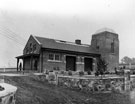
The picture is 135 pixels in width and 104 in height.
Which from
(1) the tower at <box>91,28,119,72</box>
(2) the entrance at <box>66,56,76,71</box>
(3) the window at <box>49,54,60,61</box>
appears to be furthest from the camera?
(1) the tower at <box>91,28,119,72</box>

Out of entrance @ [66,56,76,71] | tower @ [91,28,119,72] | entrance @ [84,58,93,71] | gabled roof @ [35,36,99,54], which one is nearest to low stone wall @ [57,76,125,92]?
gabled roof @ [35,36,99,54]

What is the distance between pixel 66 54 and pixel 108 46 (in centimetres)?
1142

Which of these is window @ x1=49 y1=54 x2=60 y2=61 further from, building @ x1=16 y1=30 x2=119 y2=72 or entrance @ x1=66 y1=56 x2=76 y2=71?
entrance @ x1=66 y1=56 x2=76 y2=71

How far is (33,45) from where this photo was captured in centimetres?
2702

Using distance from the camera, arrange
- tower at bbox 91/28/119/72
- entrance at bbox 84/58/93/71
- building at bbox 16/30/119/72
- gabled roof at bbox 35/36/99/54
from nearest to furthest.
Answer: building at bbox 16/30/119/72, gabled roof at bbox 35/36/99/54, entrance at bbox 84/58/93/71, tower at bbox 91/28/119/72

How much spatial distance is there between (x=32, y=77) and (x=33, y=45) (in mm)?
10989

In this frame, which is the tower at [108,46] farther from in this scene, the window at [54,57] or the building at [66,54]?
the window at [54,57]

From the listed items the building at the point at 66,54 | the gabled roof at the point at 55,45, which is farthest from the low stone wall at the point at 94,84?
Result: the gabled roof at the point at 55,45

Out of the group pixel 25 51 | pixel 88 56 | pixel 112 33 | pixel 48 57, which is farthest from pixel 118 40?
pixel 25 51

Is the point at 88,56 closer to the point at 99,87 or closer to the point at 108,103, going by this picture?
the point at 99,87

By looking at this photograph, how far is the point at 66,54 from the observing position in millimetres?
26016

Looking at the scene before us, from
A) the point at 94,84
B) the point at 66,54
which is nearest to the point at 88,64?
the point at 66,54

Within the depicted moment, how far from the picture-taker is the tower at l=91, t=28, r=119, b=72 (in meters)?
31.5

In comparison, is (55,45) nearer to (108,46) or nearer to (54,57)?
(54,57)
